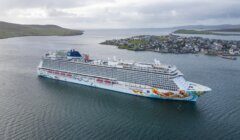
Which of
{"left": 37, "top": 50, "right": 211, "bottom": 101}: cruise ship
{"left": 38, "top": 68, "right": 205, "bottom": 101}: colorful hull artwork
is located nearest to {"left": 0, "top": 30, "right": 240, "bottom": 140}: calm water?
{"left": 38, "top": 68, "right": 205, "bottom": 101}: colorful hull artwork

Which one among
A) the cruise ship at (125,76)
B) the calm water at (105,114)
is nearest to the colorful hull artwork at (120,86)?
the cruise ship at (125,76)

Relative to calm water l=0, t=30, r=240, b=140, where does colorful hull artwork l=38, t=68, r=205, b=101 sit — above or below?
above

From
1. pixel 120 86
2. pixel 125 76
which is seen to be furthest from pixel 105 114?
pixel 125 76

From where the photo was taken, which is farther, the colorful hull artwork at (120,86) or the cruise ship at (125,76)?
the cruise ship at (125,76)

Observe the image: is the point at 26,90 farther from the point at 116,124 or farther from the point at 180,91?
the point at 180,91

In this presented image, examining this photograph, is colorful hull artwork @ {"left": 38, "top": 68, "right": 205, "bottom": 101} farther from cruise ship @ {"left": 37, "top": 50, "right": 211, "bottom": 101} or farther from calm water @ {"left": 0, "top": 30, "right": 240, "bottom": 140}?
calm water @ {"left": 0, "top": 30, "right": 240, "bottom": 140}

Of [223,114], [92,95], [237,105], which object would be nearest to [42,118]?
[92,95]

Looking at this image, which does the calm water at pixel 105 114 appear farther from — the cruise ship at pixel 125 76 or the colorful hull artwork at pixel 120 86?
the cruise ship at pixel 125 76
